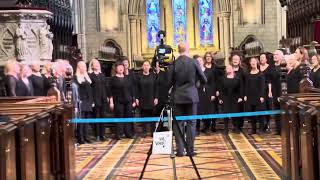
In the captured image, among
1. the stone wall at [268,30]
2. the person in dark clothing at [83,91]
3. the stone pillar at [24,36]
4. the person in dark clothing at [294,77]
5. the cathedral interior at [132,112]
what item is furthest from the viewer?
the stone wall at [268,30]

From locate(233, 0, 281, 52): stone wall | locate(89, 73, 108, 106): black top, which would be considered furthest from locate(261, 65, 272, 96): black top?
locate(233, 0, 281, 52): stone wall

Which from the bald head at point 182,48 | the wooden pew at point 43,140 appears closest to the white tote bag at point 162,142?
the wooden pew at point 43,140

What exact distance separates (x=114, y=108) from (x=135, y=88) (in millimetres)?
759

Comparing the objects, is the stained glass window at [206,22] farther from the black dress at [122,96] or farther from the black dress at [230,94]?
the black dress at [122,96]

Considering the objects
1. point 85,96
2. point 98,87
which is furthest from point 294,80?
point 85,96

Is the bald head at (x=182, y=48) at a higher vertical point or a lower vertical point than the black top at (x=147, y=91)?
higher

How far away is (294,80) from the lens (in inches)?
454

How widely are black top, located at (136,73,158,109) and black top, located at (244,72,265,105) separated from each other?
5.65ft

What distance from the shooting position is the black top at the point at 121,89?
41.2 feet

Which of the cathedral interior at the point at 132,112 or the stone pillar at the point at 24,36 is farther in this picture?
the stone pillar at the point at 24,36

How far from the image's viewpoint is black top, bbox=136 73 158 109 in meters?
13.0

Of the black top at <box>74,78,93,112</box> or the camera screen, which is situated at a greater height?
the camera screen

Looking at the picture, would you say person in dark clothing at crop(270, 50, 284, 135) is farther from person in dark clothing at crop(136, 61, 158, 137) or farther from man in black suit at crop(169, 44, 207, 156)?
man in black suit at crop(169, 44, 207, 156)

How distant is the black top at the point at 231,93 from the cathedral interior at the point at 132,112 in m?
0.11
